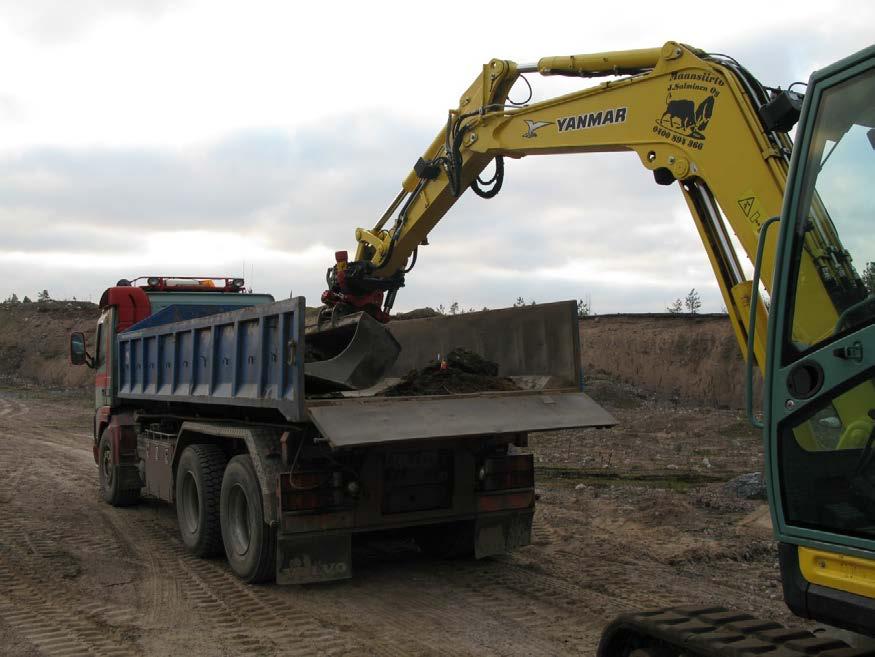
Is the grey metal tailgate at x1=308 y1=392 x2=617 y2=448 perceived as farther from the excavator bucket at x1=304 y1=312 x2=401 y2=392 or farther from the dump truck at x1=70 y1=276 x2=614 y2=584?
the excavator bucket at x1=304 y1=312 x2=401 y2=392

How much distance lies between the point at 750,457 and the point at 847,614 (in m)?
11.5

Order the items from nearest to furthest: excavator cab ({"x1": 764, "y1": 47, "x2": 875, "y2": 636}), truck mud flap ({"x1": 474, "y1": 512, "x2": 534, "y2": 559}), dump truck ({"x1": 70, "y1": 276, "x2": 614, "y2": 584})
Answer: excavator cab ({"x1": 764, "y1": 47, "x2": 875, "y2": 636})
dump truck ({"x1": 70, "y1": 276, "x2": 614, "y2": 584})
truck mud flap ({"x1": 474, "y1": 512, "x2": 534, "y2": 559})

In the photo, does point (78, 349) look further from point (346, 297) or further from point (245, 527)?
point (245, 527)

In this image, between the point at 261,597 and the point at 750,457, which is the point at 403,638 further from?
the point at 750,457

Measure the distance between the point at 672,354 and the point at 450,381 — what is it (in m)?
22.4

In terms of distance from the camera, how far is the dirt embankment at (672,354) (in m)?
26.6

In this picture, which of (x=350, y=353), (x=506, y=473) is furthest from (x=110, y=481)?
(x=506, y=473)

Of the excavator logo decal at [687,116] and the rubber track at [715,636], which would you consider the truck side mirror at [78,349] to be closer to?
the excavator logo decal at [687,116]

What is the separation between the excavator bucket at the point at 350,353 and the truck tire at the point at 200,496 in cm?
136

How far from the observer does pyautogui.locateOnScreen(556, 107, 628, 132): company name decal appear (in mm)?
5738

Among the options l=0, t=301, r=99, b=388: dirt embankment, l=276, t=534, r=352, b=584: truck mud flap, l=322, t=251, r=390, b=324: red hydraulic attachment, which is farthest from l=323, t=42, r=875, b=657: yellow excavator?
l=0, t=301, r=99, b=388: dirt embankment

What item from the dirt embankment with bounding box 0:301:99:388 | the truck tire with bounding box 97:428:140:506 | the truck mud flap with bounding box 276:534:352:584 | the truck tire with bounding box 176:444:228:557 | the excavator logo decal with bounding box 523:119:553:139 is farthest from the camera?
the dirt embankment with bounding box 0:301:99:388

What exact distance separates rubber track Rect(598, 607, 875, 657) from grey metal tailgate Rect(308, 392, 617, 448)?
101 inches

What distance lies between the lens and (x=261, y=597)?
6590 millimetres
